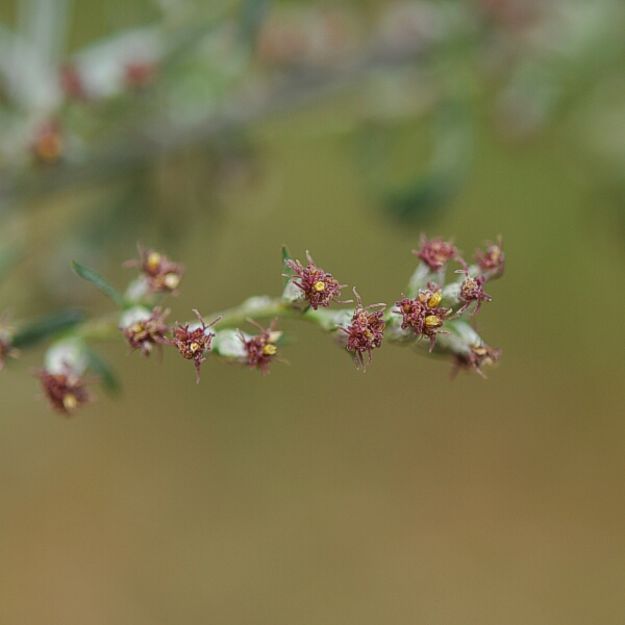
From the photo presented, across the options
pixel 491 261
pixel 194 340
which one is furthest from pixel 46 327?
pixel 491 261

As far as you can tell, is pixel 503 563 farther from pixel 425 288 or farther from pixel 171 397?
pixel 425 288

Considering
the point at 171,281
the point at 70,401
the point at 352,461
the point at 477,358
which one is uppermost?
the point at 352,461

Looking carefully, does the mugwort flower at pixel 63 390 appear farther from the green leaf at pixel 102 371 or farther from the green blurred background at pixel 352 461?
the green blurred background at pixel 352 461

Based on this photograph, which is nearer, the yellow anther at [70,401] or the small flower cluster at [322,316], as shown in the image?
the small flower cluster at [322,316]

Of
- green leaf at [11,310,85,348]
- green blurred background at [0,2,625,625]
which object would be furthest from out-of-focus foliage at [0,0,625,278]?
green blurred background at [0,2,625,625]

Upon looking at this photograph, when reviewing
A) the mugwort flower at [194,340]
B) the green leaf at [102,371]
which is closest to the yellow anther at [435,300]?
the mugwort flower at [194,340]

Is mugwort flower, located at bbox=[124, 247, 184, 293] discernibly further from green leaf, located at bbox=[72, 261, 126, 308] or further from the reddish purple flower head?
the reddish purple flower head

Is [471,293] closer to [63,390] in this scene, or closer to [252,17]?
[63,390]
